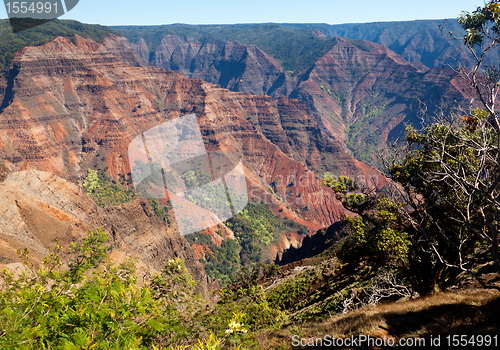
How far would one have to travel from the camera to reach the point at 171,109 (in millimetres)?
133250

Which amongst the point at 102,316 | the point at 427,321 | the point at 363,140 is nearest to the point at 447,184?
the point at 427,321

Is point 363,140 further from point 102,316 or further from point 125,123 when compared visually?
point 102,316

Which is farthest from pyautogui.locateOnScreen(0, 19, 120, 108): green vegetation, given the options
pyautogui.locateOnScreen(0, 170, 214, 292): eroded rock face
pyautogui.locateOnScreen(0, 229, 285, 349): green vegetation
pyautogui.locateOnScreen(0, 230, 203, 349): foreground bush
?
pyautogui.locateOnScreen(0, 230, 203, 349): foreground bush

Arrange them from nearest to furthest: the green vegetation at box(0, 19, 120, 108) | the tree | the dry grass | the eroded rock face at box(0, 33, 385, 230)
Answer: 1. the dry grass
2. the tree
3. the eroded rock face at box(0, 33, 385, 230)
4. the green vegetation at box(0, 19, 120, 108)

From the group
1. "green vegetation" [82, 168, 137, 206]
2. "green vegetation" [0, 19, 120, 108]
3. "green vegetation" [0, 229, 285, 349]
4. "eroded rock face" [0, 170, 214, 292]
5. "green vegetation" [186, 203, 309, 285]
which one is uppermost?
"green vegetation" [0, 19, 120, 108]

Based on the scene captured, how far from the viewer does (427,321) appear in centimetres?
778

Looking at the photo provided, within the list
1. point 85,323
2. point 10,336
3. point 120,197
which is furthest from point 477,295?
point 120,197

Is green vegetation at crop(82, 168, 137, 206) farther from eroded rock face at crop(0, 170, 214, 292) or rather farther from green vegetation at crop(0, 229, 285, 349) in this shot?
green vegetation at crop(0, 229, 285, 349)

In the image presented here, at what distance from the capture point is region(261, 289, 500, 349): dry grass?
6848mm

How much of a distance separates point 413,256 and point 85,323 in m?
10.1

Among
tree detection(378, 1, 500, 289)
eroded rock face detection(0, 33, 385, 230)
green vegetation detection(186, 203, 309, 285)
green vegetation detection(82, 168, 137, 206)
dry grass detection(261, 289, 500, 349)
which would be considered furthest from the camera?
eroded rock face detection(0, 33, 385, 230)

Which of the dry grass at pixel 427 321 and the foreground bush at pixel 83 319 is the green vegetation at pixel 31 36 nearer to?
the foreground bush at pixel 83 319

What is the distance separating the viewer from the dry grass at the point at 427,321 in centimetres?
→ 685

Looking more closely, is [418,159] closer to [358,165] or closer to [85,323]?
[85,323]
